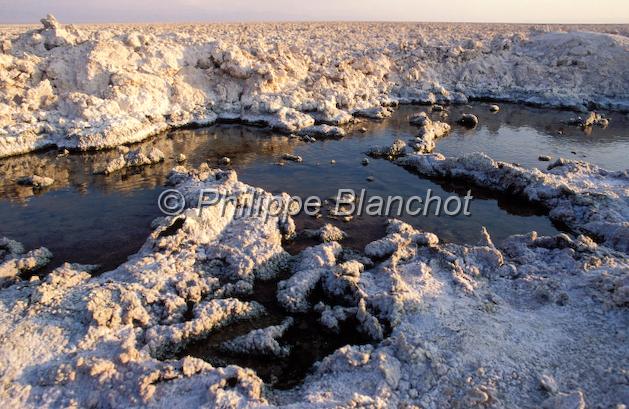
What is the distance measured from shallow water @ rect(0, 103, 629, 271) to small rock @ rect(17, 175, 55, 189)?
0.98ft

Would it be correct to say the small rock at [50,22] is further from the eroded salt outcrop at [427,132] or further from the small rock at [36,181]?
the eroded salt outcrop at [427,132]

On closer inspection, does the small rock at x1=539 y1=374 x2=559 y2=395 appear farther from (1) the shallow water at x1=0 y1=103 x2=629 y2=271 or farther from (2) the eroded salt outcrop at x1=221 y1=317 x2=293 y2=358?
(1) the shallow water at x1=0 y1=103 x2=629 y2=271

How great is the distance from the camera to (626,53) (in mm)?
44062

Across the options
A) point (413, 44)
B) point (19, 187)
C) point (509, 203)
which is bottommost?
point (19, 187)

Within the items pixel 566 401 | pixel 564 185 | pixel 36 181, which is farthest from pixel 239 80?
pixel 566 401

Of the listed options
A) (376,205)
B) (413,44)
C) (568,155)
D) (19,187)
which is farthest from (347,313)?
(413,44)

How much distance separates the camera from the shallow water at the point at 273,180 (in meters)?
15.5

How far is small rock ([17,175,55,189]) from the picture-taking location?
62.3 ft

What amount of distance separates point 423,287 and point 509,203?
9.36m

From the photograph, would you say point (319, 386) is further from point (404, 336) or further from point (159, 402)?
point (159, 402)

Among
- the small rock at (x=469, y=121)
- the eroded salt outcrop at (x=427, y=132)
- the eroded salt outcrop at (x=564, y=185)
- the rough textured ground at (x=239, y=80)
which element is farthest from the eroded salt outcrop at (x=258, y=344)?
the small rock at (x=469, y=121)

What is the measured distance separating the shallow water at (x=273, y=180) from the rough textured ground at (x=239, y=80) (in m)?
1.67

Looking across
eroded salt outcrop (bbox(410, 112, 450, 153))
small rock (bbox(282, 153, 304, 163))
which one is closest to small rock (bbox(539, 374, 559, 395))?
small rock (bbox(282, 153, 304, 163))

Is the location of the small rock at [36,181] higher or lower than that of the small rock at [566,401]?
lower
